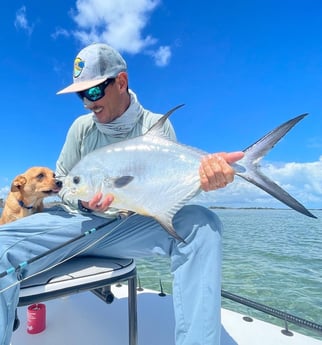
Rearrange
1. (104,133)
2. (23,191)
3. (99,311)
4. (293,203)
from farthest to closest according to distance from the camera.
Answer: (23,191) < (99,311) < (104,133) < (293,203)

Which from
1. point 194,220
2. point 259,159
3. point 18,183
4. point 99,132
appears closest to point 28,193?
point 18,183

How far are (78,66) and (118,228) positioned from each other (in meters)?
0.95

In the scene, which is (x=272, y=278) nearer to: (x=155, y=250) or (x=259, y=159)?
(x=155, y=250)

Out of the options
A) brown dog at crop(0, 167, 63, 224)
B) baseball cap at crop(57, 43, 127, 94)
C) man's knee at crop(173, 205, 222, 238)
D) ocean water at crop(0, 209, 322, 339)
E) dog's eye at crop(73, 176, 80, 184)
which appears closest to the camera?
man's knee at crop(173, 205, 222, 238)

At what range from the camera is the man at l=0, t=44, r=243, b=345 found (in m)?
1.32

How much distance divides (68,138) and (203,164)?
1.12 meters

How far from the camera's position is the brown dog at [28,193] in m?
2.88

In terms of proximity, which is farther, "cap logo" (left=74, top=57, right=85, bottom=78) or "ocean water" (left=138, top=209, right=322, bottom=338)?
"ocean water" (left=138, top=209, right=322, bottom=338)

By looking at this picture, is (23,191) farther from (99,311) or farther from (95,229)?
(95,229)

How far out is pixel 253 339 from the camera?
203cm

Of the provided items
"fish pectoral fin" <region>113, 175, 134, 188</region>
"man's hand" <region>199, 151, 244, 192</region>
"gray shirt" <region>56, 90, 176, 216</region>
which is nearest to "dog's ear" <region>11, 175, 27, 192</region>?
"gray shirt" <region>56, 90, 176, 216</region>

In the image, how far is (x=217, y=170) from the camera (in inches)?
52.1

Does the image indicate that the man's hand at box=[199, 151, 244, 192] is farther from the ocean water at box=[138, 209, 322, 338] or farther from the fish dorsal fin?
the ocean water at box=[138, 209, 322, 338]

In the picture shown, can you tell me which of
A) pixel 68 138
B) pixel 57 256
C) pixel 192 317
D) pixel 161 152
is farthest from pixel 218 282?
pixel 68 138
